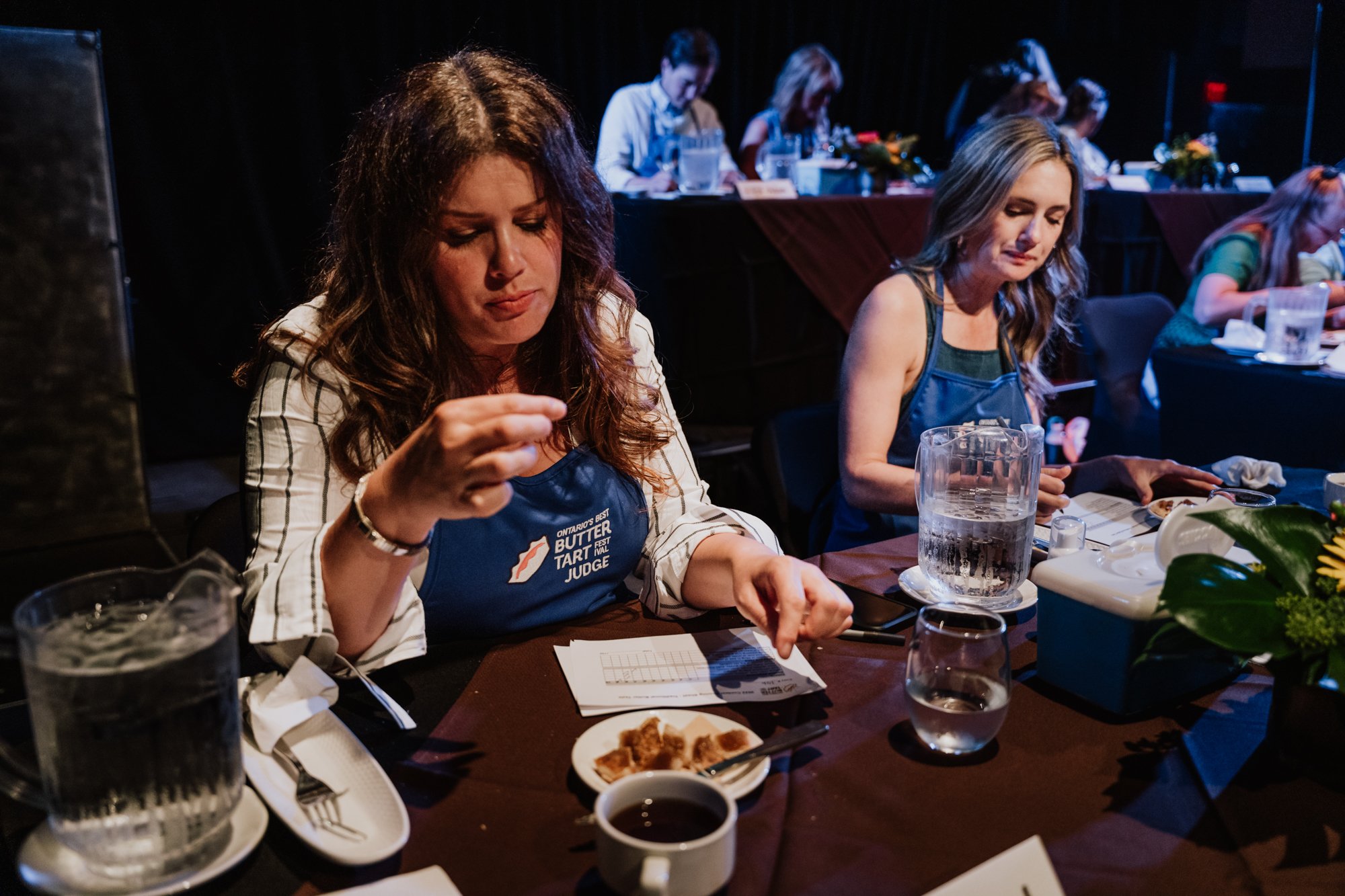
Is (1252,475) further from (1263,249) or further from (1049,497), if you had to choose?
(1263,249)

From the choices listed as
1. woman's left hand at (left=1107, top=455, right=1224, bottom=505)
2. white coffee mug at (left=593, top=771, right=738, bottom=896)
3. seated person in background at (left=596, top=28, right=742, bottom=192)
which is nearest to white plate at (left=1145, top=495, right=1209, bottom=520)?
woman's left hand at (left=1107, top=455, right=1224, bottom=505)

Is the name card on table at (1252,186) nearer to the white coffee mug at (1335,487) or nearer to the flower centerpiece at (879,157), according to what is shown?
the flower centerpiece at (879,157)

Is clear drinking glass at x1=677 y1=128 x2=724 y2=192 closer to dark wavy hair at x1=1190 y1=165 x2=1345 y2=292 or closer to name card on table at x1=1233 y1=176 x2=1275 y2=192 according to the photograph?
dark wavy hair at x1=1190 y1=165 x2=1345 y2=292

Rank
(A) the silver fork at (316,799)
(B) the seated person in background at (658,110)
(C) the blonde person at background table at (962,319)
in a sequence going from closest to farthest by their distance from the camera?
1. (A) the silver fork at (316,799)
2. (C) the blonde person at background table at (962,319)
3. (B) the seated person in background at (658,110)

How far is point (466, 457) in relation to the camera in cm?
84

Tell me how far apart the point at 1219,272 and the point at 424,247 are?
3219 millimetres

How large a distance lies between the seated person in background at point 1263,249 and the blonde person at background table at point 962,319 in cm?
154

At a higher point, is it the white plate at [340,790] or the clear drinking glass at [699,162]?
the clear drinking glass at [699,162]

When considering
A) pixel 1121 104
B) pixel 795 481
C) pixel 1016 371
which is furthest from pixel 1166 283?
pixel 1121 104

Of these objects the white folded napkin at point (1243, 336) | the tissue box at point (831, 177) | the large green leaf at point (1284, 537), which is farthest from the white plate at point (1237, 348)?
the large green leaf at point (1284, 537)

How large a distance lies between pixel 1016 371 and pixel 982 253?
0.95 feet

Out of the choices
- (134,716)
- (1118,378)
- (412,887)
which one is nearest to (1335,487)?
(412,887)

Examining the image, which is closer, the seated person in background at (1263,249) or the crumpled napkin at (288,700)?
the crumpled napkin at (288,700)

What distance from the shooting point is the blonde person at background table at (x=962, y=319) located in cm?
200
